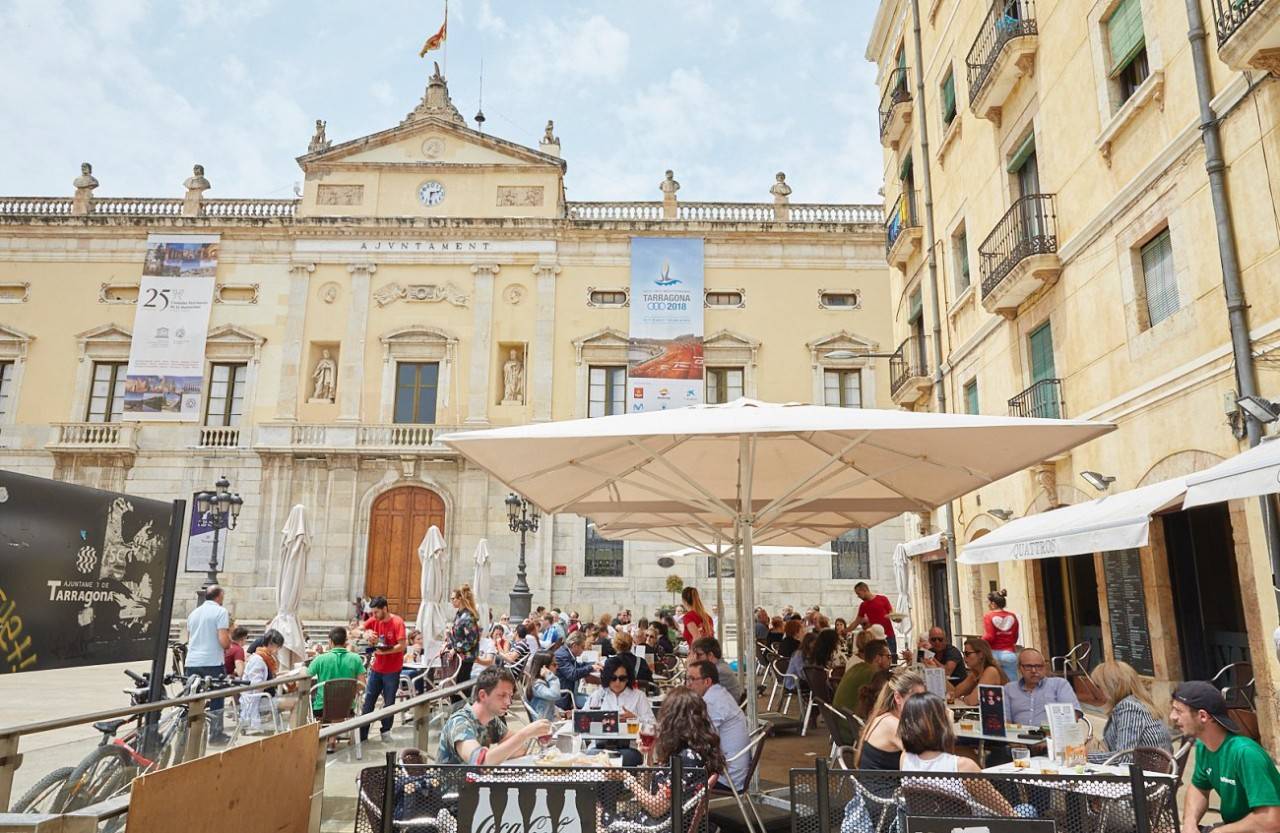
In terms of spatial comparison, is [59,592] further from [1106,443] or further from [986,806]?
[1106,443]

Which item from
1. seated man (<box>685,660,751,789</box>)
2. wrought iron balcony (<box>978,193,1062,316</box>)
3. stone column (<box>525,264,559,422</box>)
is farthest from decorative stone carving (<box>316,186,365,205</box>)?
seated man (<box>685,660,751,789</box>)

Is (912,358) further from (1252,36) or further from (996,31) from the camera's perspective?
(1252,36)

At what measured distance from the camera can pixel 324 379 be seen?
26094 mm

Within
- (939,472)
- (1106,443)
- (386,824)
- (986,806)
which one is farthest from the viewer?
(1106,443)

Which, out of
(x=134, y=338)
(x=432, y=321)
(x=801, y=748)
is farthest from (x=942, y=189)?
(x=134, y=338)

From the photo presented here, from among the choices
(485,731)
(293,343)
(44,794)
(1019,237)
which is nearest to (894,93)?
(1019,237)

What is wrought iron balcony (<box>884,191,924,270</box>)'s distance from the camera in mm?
16875

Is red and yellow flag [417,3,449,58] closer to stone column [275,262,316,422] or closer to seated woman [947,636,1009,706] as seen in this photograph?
stone column [275,262,316,422]

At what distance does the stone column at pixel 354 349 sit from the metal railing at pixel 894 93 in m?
15.8

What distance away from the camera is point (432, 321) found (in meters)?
26.3

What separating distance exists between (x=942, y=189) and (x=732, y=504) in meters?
9.74

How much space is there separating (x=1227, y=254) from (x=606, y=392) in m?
19.5

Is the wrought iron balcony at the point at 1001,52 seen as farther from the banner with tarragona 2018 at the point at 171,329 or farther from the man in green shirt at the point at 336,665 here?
the banner with tarragona 2018 at the point at 171,329

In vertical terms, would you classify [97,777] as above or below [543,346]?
below
